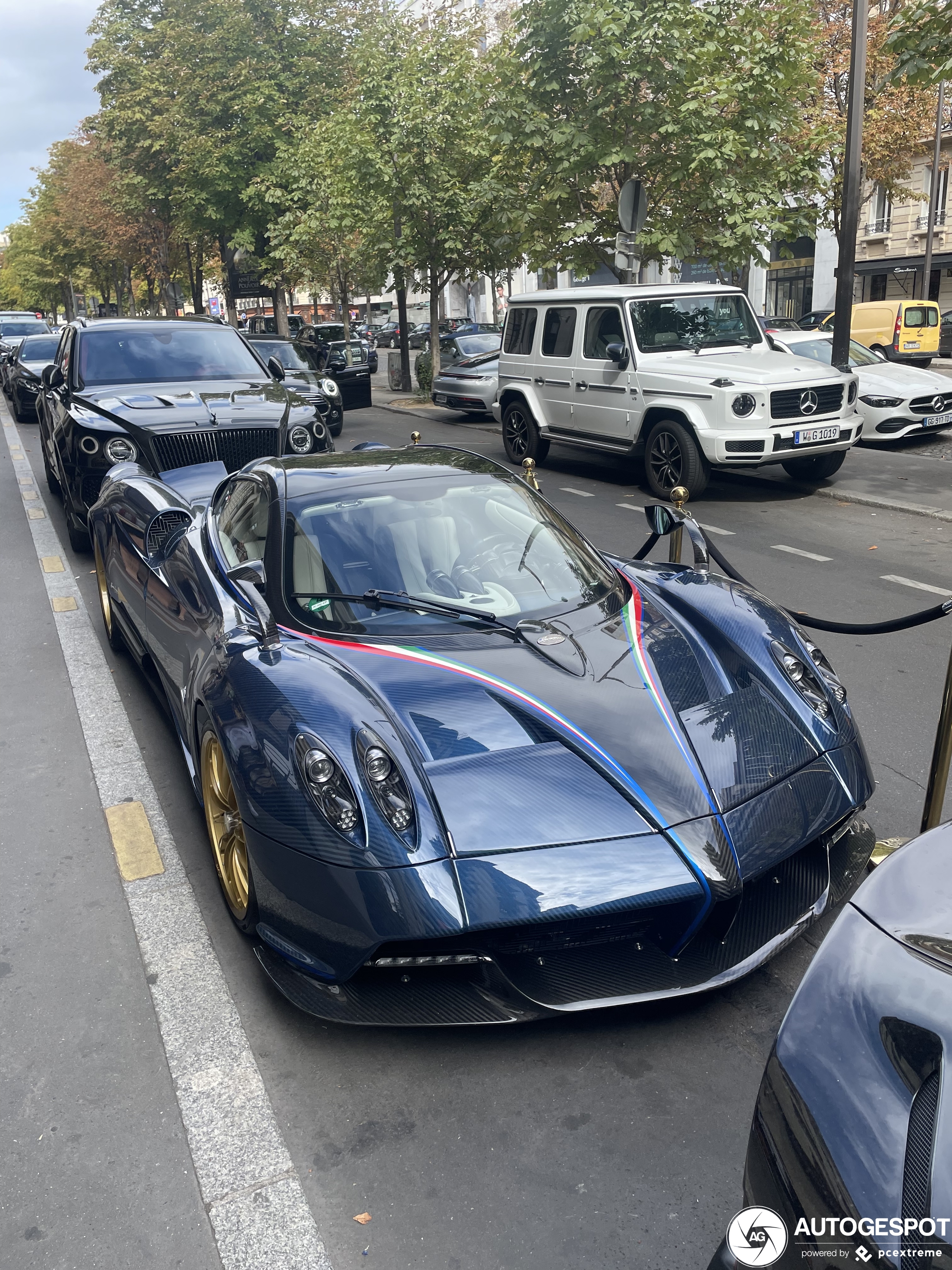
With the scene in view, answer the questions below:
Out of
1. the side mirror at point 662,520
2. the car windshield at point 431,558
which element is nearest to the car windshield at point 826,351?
the side mirror at point 662,520

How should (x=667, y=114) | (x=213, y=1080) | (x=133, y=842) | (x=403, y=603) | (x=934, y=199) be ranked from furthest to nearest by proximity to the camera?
1. (x=934, y=199)
2. (x=667, y=114)
3. (x=133, y=842)
4. (x=403, y=603)
5. (x=213, y=1080)

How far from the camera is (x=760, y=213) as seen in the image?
1519cm

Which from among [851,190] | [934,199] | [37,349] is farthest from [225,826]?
[934,199]

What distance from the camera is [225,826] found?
3.48 m

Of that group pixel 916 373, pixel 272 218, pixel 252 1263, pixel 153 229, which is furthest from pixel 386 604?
pixel 153 229

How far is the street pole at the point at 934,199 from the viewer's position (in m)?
32.0

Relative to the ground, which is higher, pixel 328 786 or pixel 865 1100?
pixel 865 1100

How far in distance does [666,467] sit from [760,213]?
6.30m

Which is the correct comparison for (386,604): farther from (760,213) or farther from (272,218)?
(272,218)

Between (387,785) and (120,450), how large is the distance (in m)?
6.15

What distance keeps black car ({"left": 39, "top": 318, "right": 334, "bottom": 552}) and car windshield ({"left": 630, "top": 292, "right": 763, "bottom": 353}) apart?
384 cm

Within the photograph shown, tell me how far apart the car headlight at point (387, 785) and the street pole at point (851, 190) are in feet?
37.5

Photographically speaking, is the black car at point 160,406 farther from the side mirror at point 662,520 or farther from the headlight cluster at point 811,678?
the headlight cluster at point 811,678

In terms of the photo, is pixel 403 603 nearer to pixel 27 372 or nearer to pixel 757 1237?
pixel 757 1237
